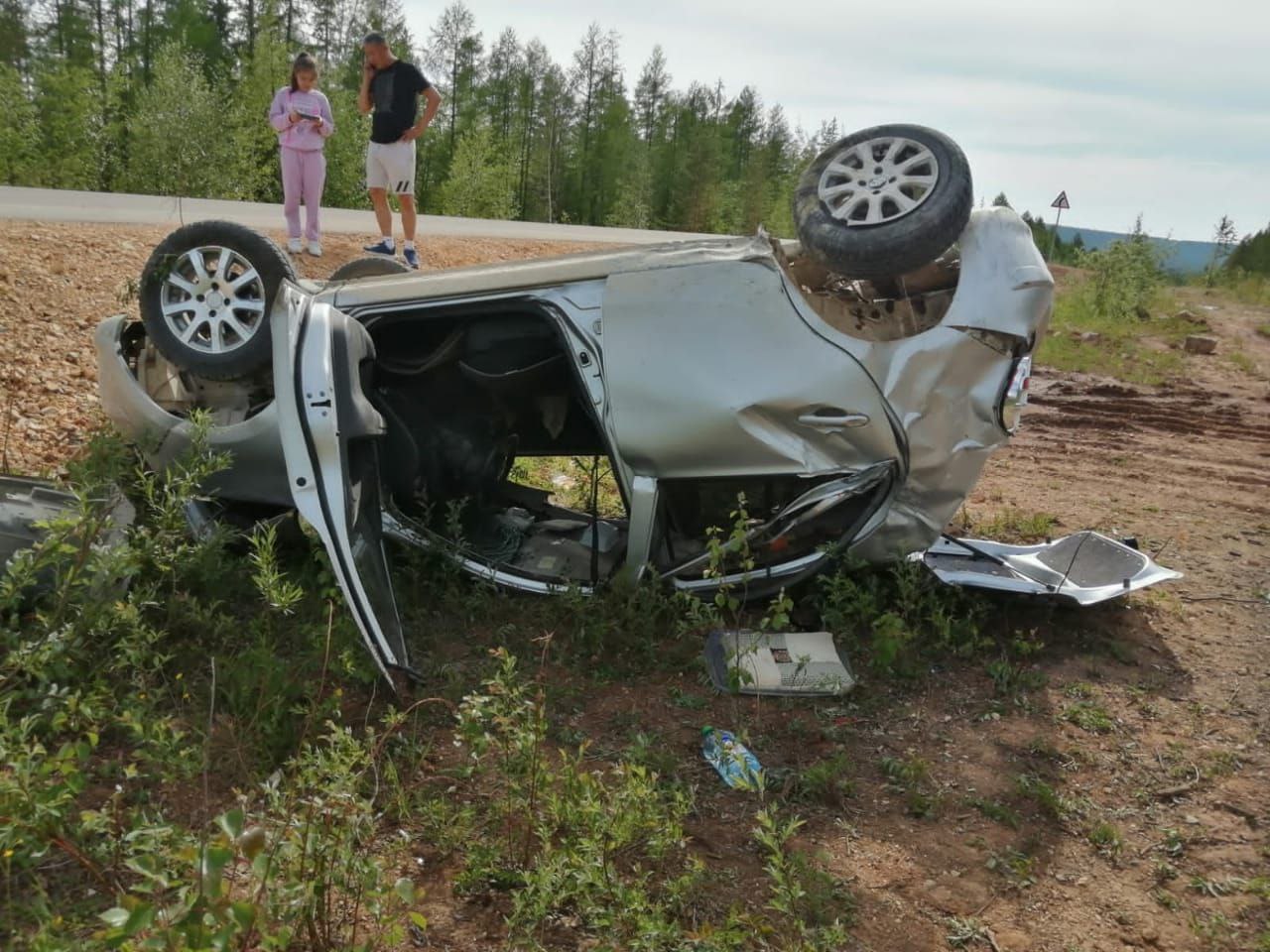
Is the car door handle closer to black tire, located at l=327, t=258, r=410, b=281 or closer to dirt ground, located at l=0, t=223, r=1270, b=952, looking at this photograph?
dirt ground, located at l=0, t=223, r=1270, b=952

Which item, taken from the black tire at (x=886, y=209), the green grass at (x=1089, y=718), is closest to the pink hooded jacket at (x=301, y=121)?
the black tire at (x=886, y=209)

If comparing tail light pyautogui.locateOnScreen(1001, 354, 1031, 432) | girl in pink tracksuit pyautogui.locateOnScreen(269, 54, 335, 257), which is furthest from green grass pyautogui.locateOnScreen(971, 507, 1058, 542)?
girl in pink tracksuit pyautogui.locateOnScreen(269, 54, 335, 257)

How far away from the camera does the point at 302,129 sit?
8.12 meters

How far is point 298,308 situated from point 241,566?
140cm

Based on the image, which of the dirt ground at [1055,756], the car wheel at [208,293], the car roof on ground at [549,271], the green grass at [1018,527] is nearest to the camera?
the dirt ground at [1055,756]

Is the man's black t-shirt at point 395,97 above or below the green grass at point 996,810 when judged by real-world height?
above

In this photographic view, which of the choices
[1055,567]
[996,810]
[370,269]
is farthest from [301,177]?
[996,810]

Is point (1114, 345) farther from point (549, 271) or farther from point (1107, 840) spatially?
point (1107, 840)

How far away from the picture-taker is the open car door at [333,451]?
10.2ft

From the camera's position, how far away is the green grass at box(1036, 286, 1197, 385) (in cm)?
1323

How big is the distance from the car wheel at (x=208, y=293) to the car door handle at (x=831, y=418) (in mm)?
2380

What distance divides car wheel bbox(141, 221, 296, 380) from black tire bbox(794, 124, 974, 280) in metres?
2.37

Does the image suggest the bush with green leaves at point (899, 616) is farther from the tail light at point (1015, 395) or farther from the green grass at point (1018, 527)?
the green grass at point (1018, 527)

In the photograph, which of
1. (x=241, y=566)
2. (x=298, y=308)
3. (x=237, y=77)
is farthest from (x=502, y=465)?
(x=237, y=77)
